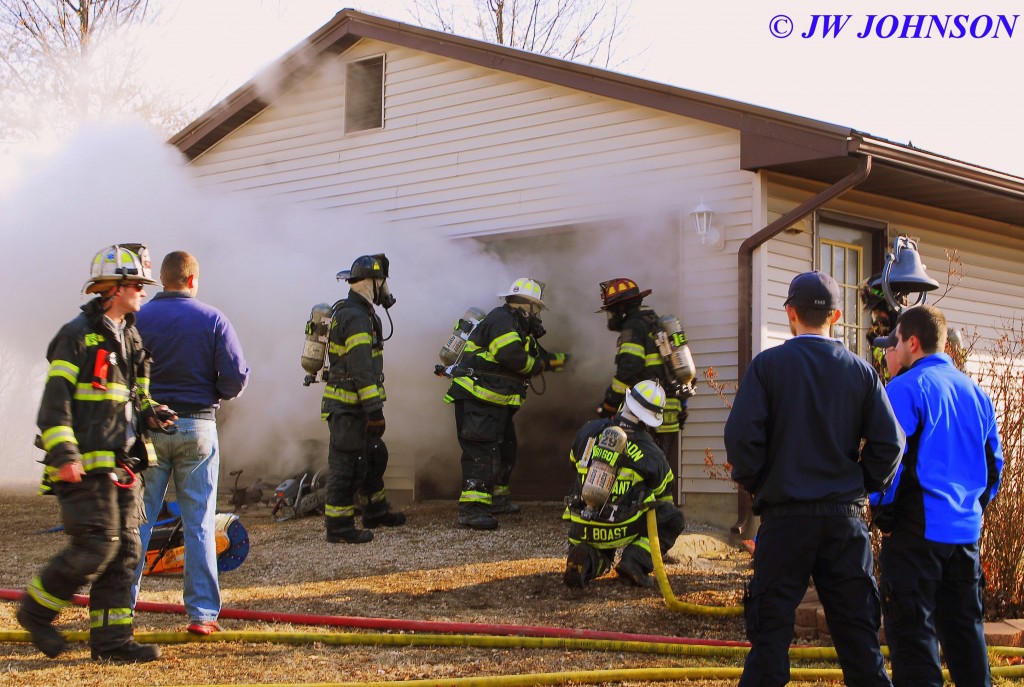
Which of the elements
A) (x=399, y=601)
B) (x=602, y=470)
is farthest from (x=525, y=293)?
(x=399, y=601)

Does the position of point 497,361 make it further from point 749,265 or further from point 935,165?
point 935,165

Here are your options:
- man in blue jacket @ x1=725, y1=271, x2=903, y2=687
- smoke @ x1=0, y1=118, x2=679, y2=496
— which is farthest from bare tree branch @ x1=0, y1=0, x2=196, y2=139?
man in blue jacket @ x1=725, y1=271, x2=903, y2=687

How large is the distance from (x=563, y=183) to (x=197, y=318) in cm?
539

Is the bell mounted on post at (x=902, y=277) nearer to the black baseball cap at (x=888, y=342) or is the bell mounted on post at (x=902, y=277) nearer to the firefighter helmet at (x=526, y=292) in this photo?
the black baseball cap at (x=888, y=342)

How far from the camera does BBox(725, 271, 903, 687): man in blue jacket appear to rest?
12.3ft

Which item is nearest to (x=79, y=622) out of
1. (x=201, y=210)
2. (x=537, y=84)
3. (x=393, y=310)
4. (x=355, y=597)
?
(x=355, y=597)

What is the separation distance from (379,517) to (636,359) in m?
2.53

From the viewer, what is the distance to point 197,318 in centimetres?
534

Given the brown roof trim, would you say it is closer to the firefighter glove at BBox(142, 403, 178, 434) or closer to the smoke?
the smoke

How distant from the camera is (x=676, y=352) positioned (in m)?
8.36

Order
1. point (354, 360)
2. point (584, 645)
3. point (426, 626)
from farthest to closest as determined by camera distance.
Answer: point (354, 360)
point (426, 626)
point (584, 645)

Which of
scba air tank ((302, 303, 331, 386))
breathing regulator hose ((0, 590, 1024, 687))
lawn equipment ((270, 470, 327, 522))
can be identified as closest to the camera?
breathing regulator hose ((0, 590, 1024, 687))

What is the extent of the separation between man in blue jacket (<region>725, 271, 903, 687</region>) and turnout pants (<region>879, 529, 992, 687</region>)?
0.92 feet

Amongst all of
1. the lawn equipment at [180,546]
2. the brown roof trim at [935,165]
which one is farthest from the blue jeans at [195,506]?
the brown roof trim at [935,165]
